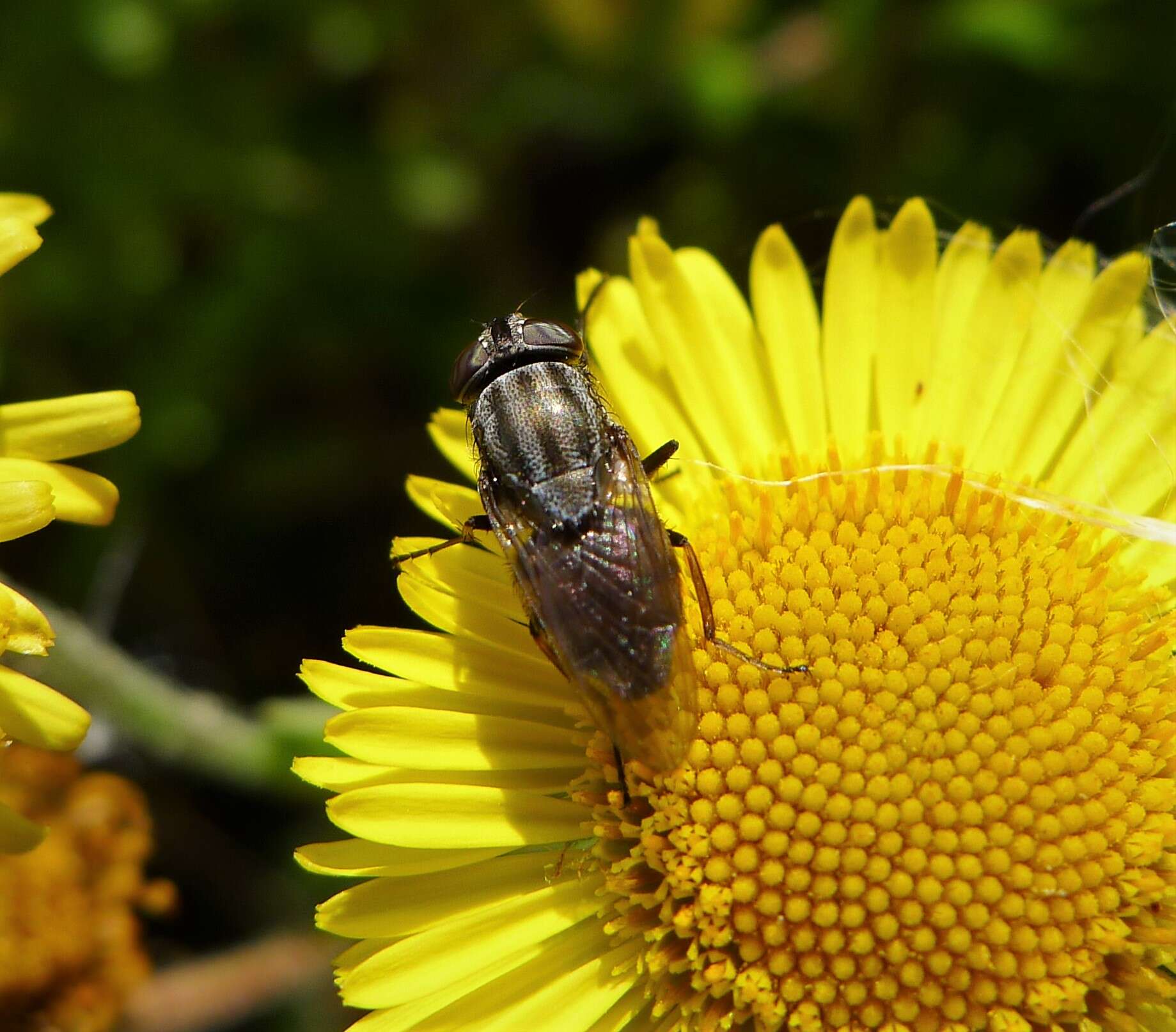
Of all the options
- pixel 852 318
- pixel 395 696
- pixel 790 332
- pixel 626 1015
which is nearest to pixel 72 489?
pixel 395 696

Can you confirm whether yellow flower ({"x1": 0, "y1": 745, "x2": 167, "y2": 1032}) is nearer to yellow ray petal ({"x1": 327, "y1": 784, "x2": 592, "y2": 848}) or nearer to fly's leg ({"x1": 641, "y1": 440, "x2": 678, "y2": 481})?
yellow ray petal ({"x1": 327, "y1": 784, "x2": 592, "y2": 848})

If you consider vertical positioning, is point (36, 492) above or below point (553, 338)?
below

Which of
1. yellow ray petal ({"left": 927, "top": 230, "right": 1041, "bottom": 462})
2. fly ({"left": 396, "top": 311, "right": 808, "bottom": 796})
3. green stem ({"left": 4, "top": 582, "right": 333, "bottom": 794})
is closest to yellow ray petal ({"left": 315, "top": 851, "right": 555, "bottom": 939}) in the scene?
fly ({"left": 396, "top": 311, "right": 808, "bottom": 796})

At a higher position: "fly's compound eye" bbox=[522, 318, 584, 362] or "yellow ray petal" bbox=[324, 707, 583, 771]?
"fly's compound eye" bbox=[522, 318, 584, 362]

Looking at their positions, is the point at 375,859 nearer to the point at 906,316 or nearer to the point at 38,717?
the point at 38,717

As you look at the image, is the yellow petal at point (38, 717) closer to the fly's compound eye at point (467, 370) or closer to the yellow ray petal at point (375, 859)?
the yellow ray petal at point (375, 859)

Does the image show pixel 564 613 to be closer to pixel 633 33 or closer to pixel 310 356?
pixel 310 356

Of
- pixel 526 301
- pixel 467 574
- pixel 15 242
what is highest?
pixel 15 242
